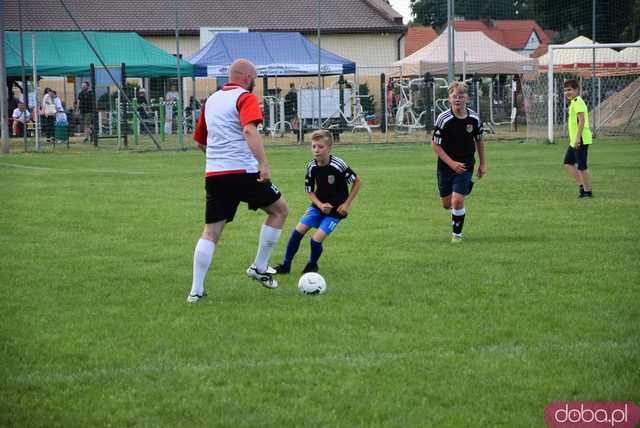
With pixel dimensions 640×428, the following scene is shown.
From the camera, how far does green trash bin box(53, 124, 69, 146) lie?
29844 millimetres

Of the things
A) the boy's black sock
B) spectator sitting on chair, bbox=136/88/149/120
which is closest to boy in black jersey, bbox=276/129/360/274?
the boy's black sock

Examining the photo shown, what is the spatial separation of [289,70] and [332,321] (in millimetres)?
25530

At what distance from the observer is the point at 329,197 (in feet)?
30.5

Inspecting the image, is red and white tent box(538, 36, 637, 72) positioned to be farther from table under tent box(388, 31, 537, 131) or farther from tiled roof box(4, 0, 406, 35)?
tiled roof box(4, 0, 406, 35)

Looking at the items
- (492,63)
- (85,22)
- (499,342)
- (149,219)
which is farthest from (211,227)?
(85,22)

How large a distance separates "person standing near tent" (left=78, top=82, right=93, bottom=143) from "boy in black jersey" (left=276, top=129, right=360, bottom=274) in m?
22.9

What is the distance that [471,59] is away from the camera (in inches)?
1523

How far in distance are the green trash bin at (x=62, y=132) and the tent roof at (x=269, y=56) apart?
172 inches

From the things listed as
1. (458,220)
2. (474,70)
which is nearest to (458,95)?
(458,220)

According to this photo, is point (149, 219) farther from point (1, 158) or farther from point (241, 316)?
point (1, 158)

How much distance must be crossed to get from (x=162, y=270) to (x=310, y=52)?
25.3m

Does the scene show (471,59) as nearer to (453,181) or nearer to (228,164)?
(453,181)

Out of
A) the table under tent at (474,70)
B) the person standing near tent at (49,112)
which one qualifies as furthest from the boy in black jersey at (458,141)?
the table under tent at (474,70)

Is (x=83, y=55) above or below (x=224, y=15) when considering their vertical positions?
below
